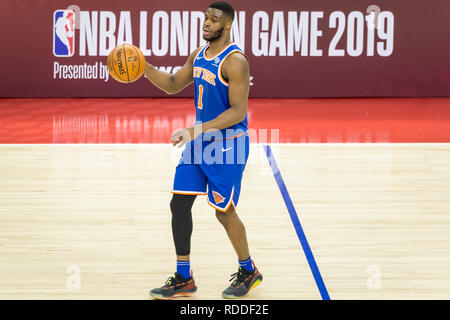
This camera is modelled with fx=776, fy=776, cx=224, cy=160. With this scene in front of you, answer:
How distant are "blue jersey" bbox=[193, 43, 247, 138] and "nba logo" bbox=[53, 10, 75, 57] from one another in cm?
670

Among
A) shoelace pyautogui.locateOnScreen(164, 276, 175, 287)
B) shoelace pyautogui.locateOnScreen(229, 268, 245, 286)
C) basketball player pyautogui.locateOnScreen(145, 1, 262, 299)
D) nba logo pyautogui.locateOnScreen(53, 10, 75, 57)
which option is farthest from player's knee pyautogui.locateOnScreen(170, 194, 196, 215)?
nba logo pyautogui.locateOnScreen(53, 10, 75, 57)

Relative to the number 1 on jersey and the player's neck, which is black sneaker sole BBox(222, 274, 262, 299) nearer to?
the number 1 on jersey

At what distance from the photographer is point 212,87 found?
4.45 metres

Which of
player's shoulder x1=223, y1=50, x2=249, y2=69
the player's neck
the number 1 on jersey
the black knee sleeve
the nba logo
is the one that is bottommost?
the black knee sleeve

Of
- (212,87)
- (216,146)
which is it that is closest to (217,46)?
(212,87)

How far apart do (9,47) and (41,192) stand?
4.82m

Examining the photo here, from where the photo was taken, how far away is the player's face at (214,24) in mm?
4410

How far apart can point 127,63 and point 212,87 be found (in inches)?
27.9

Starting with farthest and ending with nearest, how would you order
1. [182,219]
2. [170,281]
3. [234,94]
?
[170,281], [182,219], [234,94]

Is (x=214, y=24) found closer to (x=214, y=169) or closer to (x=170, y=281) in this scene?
(x=214, y=169)

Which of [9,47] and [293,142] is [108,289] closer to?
[293,142]

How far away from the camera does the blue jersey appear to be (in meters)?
4.43

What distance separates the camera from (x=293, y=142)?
28.4 feet

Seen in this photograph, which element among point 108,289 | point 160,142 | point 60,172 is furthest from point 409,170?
point 108,289
